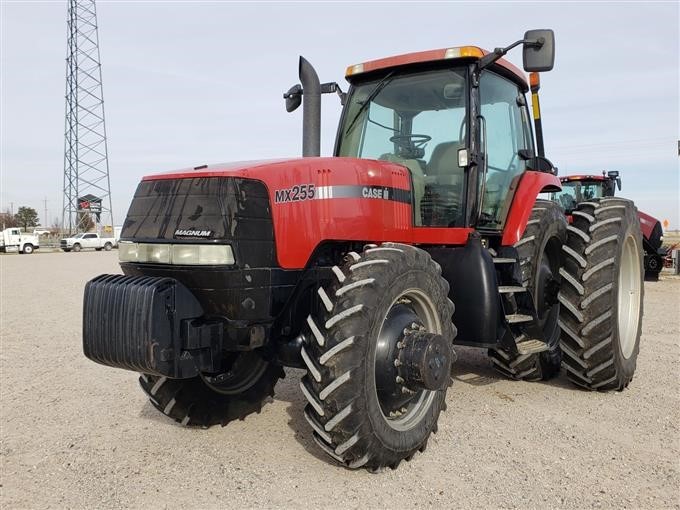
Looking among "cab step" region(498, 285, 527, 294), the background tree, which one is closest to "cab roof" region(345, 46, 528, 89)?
"cab step" region(498, 285, 527, 294)

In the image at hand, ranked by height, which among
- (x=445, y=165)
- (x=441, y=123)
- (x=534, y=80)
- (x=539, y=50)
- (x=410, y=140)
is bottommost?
(x=445, y=165)

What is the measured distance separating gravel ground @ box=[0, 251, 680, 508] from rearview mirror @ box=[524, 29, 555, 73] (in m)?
2.46

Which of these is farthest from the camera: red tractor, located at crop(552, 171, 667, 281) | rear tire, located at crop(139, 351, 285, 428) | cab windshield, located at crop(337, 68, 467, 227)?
red tractor, located at crop(552, 171, 667, 281)

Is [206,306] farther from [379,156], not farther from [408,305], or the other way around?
[379,156]

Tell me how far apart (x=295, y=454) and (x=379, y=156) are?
2.31 meters

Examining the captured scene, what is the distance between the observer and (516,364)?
5.11 meters

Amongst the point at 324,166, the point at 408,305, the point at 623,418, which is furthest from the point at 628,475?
the point at 324,166

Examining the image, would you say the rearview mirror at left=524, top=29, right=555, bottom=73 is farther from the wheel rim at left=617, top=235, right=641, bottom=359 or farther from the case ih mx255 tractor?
the wheel rim at left=617, top=235, right=641, bottom=359

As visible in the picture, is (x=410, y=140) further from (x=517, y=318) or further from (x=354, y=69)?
(x=517, y=318)

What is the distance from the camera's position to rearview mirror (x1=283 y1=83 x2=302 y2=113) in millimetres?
4812

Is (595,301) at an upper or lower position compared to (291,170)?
lower

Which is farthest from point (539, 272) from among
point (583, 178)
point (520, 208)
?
point (583, 178)

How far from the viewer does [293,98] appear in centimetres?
483

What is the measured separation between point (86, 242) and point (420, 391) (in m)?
42.5
